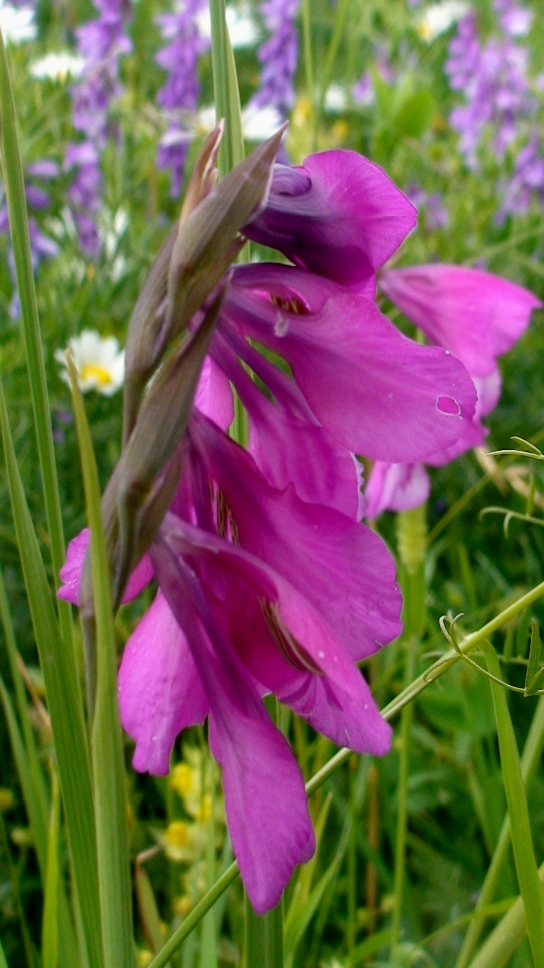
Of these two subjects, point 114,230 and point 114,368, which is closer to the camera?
point 114,368

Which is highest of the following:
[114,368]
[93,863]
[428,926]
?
[93,863]

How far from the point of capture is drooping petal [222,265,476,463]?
28 cm

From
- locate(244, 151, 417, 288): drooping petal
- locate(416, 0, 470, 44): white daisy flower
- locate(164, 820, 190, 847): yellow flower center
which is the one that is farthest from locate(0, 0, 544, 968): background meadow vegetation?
locate(416, 0, 470, 44): white daisy flower

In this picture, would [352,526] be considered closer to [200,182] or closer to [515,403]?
[200,182]

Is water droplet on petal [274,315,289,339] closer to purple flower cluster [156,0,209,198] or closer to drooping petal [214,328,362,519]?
drooping petal [214,328,362,519]

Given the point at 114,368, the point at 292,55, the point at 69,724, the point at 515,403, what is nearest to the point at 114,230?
the point at 114,368

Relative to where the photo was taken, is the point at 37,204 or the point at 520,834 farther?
the point at 37,204

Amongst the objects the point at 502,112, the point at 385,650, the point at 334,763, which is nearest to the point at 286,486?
the point at 334,763

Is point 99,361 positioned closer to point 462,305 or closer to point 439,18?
point 462,305

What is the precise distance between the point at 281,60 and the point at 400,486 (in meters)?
1.16

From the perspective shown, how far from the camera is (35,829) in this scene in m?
0.51

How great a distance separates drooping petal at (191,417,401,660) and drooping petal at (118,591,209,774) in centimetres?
5

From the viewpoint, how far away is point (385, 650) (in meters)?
0.94

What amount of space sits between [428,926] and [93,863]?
0.52 metres
